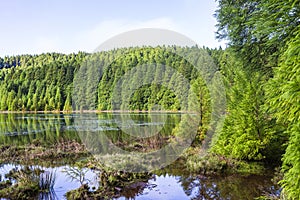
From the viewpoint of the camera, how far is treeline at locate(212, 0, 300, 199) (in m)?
4.11

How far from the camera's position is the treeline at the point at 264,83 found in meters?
4.11

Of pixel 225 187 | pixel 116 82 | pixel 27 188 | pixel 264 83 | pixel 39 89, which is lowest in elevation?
pixel 225 187

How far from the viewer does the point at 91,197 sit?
8.67m

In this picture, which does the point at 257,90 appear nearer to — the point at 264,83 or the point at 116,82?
the point at 264,83

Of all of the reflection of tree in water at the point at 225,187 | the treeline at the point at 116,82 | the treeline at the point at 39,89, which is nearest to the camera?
the reflection of tree in water at the point at 225,187

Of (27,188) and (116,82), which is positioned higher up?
(116,82)

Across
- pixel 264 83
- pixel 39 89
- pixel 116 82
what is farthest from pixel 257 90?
pixel 39 89

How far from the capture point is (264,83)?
7.93m

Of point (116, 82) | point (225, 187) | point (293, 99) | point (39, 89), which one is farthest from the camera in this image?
point (39, 89)

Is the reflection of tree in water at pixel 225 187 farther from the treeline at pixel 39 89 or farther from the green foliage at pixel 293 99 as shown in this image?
the treeline at pixel 39 89

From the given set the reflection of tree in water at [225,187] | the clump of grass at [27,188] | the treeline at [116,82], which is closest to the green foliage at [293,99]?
Result: the reflection of tree in water at [225,187]

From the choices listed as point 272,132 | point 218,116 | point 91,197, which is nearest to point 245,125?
point 272,132

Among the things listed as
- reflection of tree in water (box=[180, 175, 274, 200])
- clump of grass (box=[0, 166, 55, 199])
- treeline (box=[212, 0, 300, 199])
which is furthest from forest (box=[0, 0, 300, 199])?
clump of grass (box=[0, 166, 55, 199])

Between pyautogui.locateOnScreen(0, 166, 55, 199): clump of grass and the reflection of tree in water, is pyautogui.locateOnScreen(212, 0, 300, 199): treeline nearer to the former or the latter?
the reflection of tree in water
